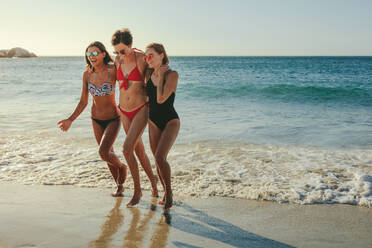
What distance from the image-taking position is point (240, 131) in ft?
29.3

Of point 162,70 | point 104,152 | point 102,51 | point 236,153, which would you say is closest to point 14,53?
point 236,153

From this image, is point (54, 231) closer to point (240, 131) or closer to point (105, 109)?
point (105, 109)

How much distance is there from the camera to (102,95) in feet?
14.1

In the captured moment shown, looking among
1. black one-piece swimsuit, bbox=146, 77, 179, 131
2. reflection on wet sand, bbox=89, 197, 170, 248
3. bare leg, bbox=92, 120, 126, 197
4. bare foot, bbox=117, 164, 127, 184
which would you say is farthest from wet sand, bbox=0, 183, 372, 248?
black one-piece swimsuit, bbox=146, 77, 179, 131

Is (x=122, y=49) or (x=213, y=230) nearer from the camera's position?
(x=213, y=230)

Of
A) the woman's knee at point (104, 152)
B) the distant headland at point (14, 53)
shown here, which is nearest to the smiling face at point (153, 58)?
the woman's knee at point (104, 152)

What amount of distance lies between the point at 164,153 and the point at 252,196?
4.97ft

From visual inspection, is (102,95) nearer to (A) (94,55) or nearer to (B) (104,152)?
(A) (94,55)

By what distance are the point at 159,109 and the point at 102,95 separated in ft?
2.92

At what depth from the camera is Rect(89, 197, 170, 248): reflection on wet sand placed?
10.5 ft

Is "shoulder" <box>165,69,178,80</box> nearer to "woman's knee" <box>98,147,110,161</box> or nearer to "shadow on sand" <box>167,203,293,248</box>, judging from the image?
"woman's knee" <box>98,147,110,161</box>

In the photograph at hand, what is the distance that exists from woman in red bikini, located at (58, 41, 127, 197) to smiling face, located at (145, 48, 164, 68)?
0.67m

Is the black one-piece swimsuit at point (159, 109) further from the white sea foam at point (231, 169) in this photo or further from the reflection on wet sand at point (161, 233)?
the white sea foam at point (231, 169)

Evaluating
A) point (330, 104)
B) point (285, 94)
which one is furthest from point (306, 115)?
point (285, 94)
